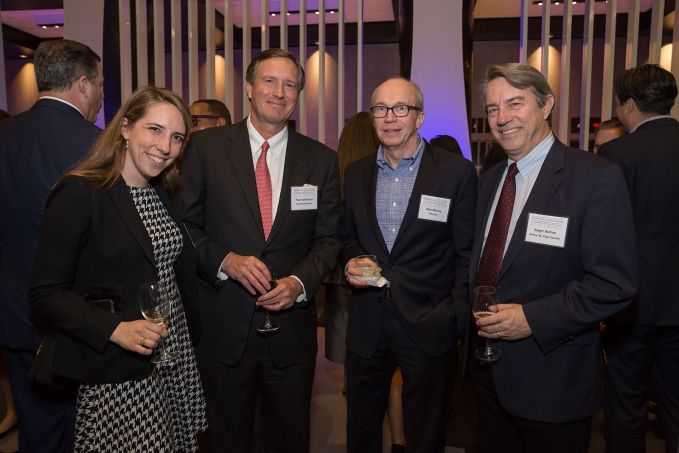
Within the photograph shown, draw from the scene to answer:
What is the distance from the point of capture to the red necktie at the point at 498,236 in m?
1.87

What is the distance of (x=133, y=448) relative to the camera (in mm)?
1709

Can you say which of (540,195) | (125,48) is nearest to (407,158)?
(540,195)

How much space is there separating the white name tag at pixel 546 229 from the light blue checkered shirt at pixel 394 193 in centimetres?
65

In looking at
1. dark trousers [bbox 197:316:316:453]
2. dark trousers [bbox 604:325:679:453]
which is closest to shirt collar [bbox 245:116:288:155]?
dark trousers [bbox 197:316:316:453]

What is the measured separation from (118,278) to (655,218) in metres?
2.50

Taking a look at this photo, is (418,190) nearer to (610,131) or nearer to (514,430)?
(514,430)

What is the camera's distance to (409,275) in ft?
7.24

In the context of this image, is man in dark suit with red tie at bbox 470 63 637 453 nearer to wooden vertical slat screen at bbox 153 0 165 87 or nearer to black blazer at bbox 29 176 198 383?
black blazer at bbox 29 176 198 383

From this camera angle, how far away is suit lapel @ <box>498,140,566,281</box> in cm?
175

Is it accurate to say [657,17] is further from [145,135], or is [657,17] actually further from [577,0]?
[145,135]

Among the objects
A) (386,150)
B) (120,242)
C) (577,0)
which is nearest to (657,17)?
(577,0)

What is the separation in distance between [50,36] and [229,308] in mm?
8802

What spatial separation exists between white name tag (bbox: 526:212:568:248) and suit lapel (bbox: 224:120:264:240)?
102cm

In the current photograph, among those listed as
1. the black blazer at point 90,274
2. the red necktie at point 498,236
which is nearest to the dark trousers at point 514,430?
the red necktie at point 498,236
